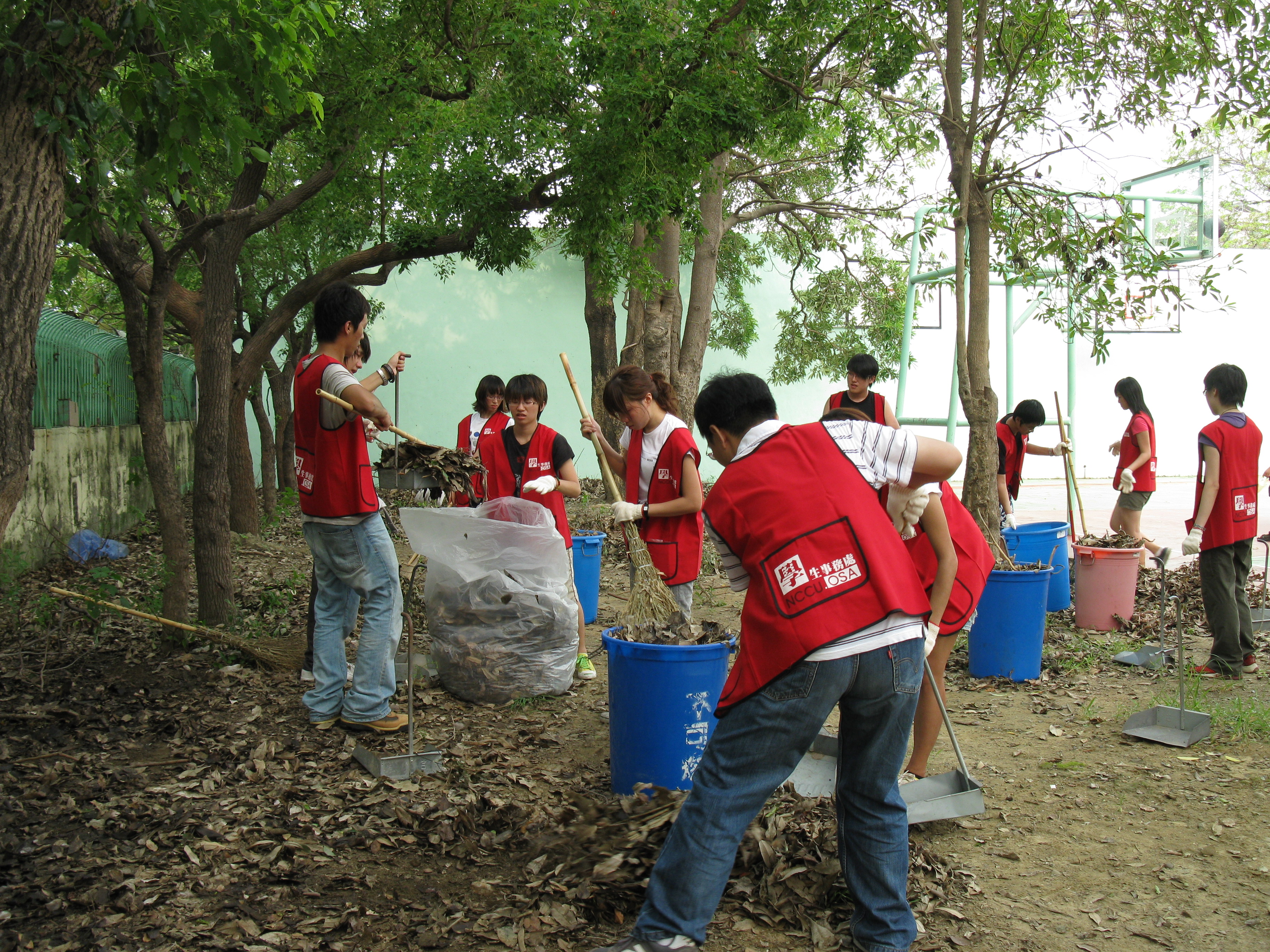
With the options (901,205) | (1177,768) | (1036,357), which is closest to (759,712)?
(1177,768)

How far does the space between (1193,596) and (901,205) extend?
26.0 ft

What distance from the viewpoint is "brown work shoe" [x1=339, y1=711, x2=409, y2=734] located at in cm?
399

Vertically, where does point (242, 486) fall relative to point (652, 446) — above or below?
below

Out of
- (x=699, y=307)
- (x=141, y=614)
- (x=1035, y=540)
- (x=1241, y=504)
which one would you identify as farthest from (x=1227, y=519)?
(x=699, y=307)

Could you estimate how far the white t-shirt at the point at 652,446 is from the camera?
13.2 feet

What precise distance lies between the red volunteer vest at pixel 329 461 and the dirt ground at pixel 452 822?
1.00m

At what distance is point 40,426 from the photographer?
7297mm

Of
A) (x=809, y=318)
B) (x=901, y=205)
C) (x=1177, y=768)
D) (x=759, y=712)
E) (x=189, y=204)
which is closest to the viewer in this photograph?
(x=759, y=712)

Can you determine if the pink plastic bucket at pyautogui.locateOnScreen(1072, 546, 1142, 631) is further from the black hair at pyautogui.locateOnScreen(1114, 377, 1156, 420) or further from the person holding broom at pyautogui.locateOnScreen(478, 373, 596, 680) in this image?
the person holding broom at pyautogui.locateOnScreen(478, 373, 596, 680)

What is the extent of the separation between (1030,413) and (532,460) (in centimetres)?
369

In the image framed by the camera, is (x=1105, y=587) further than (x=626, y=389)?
Yes

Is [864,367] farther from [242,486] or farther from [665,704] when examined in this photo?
[242,486]

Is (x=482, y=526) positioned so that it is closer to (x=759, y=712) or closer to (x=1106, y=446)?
(x=759, y=712)

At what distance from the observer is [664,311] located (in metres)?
9.06
